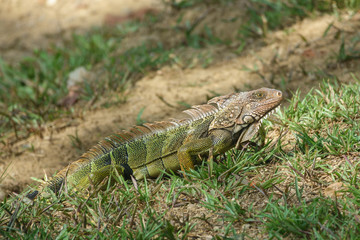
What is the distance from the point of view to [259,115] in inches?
147

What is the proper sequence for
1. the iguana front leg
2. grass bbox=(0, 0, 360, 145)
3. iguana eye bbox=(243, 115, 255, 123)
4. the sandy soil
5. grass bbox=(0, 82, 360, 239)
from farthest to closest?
1. grass bbox=(0, 0, 360, 145)
2. the sandy soil
3. iguana eye bbox=(243, 115, 255, 123)
4. the iguana front leg
5. grass bbox=(0, 82, 360, 239)

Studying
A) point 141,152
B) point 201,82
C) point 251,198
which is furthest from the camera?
point 201,82

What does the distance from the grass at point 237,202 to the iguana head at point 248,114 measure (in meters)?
0.20

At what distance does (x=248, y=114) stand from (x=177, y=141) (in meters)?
0.69

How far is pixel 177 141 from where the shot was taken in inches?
152

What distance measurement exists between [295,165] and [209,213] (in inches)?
33.6

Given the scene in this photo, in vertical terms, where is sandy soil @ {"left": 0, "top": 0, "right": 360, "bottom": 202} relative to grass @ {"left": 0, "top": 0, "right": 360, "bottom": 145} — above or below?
below

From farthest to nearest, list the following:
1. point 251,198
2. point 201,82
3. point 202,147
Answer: point 201,82
point 202,147
point 251,198

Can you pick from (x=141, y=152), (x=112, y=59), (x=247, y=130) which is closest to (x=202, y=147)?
(x=247, y=130)

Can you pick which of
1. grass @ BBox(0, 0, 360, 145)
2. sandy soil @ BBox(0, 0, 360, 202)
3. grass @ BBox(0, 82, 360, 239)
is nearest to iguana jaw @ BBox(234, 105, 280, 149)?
grass @ BBox(0, 82, 360, 239)

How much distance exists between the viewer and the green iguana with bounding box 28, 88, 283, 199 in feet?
12.1

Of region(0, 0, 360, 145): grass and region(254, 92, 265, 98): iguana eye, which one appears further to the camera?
region(0, 0, 360, 145): grass

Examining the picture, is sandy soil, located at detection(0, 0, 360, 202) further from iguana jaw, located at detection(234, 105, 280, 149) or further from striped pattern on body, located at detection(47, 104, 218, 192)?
iguana jaw, located at detection(234, 105, 280, 149)

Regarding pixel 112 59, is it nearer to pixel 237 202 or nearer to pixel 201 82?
pixel 201 82
